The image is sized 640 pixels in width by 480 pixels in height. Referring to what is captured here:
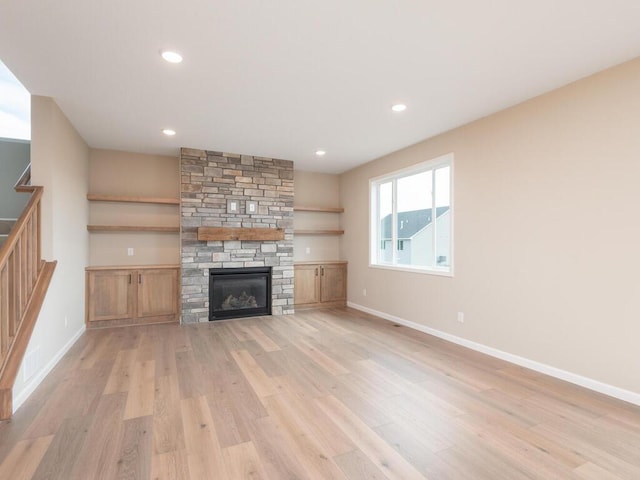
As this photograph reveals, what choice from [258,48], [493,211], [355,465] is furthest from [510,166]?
[355,465]

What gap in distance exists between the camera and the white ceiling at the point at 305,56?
208 cm

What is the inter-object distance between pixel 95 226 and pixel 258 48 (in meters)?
3.91

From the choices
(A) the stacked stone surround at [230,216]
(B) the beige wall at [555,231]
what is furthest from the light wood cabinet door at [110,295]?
(B) the beige wall at [555,231]

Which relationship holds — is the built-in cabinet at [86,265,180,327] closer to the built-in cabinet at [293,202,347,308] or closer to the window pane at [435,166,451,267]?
the built-in cabinet at [293,202,347,308]

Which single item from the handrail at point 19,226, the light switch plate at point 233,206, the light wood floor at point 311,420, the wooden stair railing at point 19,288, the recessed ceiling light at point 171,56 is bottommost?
the light wood floor at point 311,420

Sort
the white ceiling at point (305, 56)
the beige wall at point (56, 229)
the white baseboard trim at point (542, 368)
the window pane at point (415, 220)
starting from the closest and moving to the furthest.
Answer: the white ceiling at point (305, 56), the white baseboard trim at point (542, 368), the beige wall at point (56, 229), the window pane at point (415, 220)

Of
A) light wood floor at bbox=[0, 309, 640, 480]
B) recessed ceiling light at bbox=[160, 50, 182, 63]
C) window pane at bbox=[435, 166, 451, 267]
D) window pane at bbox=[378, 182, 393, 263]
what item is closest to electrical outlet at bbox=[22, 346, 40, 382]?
light wood floor at bbox=[0, 309, 640, 480]

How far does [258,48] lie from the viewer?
8.13 feet

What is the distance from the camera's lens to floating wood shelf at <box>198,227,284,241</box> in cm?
515

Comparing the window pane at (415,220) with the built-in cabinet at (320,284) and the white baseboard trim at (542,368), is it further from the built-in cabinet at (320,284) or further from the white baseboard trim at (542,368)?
the built-in cabinet at (320,284)

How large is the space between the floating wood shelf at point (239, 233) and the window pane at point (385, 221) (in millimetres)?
1713

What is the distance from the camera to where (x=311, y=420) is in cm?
232

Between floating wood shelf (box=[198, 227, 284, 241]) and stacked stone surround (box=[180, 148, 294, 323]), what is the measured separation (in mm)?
121

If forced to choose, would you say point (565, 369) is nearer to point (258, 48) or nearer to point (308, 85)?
point (308, 85)
